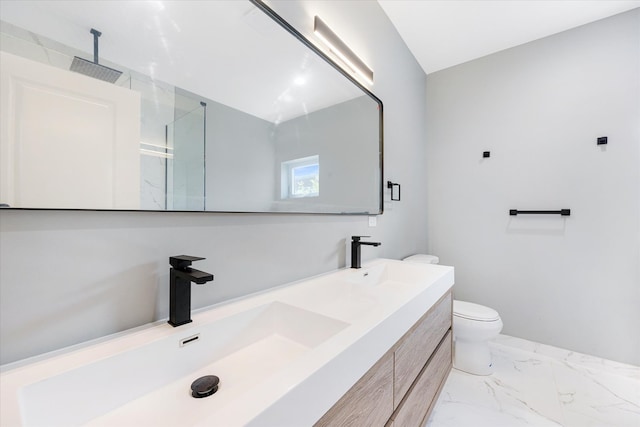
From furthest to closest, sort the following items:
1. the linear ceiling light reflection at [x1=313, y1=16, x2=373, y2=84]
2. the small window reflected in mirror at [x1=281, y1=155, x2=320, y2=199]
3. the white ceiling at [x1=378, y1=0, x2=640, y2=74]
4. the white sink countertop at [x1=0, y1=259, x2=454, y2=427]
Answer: the white ceiling at [x1=378, y1=0, x2=640, y2=74], the linear ceiling light reflection at [x1=313, y1=16, x2=373, y2=84], the small window reflected in mirror at [x1=281, y1=155, x2=320, y2=199], the white sink countertop at [x1=0, y1=259, x2=454, y2=427]

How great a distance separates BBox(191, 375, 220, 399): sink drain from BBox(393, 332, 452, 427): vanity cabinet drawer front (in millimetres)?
635

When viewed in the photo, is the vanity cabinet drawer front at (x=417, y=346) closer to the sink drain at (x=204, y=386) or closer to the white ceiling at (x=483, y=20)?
the sink drain at (x=204, y=386)

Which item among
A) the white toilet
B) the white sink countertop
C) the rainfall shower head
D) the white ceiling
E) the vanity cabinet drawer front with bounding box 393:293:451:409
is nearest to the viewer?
the white sink countertop

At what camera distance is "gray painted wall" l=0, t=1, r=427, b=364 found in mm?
520

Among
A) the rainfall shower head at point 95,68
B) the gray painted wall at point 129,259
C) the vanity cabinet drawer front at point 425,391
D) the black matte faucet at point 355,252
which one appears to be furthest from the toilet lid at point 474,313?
the rainfall shower head at point 95,68

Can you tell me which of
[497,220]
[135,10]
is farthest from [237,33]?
[497,220]

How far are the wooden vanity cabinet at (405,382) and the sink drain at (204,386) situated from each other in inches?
10.2

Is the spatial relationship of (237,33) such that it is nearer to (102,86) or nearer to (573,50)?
(102,86)

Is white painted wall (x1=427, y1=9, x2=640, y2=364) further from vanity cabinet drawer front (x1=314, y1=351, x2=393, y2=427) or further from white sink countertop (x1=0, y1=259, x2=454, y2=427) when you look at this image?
vanity cabinet drawer front (x1=314, y1=351, x2=393, y2=427)

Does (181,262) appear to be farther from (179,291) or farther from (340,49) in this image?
(340,49)

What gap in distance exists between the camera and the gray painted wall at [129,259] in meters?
0.52

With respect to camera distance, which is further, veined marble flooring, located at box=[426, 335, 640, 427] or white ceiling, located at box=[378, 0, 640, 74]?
white ceiling, located at box=[378, 0, 640, 74]

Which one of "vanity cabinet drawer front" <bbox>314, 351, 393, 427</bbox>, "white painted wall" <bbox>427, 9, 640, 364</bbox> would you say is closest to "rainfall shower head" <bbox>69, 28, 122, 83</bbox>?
"vanity cabinet drawer front" <bbox>314, 351, 393, 427</bbox>

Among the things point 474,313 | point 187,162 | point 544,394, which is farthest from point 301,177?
point 544,394
